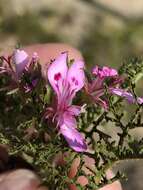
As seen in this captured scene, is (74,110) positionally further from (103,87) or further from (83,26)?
(83,26)

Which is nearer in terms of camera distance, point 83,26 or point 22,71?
point 22,71

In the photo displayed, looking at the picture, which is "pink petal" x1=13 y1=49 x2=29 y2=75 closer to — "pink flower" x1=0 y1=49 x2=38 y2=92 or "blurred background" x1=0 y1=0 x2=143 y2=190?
"pink flower" x1=0 y1=49 x2=38 y2=92

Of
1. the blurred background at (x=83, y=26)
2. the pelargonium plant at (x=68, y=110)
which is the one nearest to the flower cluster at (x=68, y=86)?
the pelargonium plant at (x=68, y=110)

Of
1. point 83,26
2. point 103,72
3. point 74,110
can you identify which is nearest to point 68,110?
point 74,110

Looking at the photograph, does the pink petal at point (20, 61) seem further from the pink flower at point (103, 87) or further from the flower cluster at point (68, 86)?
the pink flower at point (103, 87)

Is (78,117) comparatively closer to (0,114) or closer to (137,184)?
(0,114)

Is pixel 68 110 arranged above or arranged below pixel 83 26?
above

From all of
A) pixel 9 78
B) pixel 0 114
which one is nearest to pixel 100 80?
pixel 9 78
